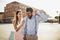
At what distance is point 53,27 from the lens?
1604 mm

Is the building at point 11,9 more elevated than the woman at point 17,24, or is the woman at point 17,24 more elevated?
the building at point 11,9

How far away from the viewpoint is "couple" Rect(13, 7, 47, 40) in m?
1.62

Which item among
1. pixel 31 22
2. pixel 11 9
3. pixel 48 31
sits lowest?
pixel 48 31

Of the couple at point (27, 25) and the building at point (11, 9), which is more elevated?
the building at point (11, 9)

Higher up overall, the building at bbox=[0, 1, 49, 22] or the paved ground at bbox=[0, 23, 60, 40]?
the building at bbox=[0, 1, 49, 22]

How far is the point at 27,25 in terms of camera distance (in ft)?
5.37

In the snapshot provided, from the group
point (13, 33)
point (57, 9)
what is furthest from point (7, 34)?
point (57, 9)

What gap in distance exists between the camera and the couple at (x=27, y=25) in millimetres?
1624

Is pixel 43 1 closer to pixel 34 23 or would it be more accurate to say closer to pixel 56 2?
pixel 56 2

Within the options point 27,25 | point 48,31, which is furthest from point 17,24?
point 48,31

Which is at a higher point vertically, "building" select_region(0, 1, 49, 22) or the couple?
"building" select_region(0, 1, 49, 22)

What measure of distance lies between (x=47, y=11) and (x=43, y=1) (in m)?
0.14

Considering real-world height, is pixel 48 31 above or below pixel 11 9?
below

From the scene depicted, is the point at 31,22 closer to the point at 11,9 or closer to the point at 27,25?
the point at 27,25
